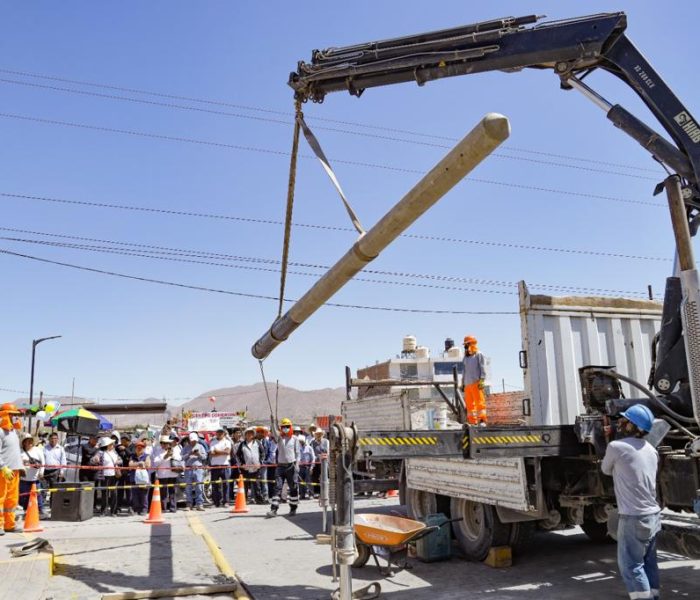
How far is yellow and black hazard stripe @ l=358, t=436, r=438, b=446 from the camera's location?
5.53 meters

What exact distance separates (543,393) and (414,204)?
359cm

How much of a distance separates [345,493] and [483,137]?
2.98 metres

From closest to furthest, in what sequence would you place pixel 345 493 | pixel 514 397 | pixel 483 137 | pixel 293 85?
pixel 483 137 < pixel 345 493 < pixel 293 85 < pixel 514 397

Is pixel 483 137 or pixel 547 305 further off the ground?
pixel 483 137

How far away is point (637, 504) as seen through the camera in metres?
5.35

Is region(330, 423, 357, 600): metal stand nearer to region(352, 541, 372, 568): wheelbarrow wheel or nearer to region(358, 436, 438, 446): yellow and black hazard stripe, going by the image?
region(358, 436, 438, 446): yellow and black hazard stripe

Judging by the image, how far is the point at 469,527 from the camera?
796cm

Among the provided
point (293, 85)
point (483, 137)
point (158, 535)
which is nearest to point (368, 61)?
point (293, 85)

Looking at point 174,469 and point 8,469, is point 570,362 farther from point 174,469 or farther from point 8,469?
point 174,469

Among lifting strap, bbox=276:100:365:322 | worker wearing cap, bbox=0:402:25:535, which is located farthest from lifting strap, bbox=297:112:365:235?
worker wearing cap, bbox=0:402:25:535

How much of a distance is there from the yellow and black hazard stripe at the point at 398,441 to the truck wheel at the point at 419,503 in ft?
11.3

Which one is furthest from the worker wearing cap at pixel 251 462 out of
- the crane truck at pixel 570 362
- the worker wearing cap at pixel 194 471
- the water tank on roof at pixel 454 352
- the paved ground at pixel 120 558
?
the water tank on roof at pixel 454 352

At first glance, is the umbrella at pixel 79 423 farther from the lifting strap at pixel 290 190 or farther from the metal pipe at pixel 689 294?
the metal pipe at pixel 689 294

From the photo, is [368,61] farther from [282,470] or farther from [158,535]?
[282,470]
